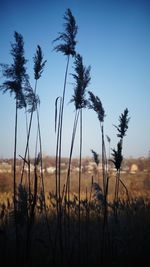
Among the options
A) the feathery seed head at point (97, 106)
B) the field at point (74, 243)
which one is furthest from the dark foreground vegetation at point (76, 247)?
the feathery seed head at point (97, 106)

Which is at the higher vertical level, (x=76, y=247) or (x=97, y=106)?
(x=97, y=106)

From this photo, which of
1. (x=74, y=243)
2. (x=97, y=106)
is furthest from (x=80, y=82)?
(x=74, y=243)

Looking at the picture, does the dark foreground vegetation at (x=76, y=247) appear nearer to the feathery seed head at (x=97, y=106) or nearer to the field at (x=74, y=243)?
the field at (x=74, y=243)

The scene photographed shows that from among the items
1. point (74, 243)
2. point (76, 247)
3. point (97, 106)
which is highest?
point (97, 106)

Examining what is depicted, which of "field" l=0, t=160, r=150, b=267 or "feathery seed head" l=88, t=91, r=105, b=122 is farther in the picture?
"feathery seed head" l=88, t=91, r=105, b=122

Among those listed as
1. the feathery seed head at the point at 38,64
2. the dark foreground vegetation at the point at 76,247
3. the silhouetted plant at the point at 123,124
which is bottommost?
the dark foreground vegetation at the point at 76,247

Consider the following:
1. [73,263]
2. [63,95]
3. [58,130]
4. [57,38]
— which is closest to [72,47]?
[57,38]

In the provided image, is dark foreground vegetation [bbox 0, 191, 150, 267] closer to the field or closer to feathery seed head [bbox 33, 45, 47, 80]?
the field

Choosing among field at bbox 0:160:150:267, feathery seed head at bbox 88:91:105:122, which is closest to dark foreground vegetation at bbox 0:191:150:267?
field at bbox 0:160:150:267

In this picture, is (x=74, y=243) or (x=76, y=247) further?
(x=76, y=247)

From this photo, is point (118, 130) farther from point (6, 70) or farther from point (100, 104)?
point (6, 70)

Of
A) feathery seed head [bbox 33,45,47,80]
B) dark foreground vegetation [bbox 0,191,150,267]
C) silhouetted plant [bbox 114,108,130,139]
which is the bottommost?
dark foreground vegetation [bbox 0,191,150,267]

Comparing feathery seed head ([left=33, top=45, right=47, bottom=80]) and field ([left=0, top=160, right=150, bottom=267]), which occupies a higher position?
feathery seed head ([left=33, top=45, right=47, bottom=80])

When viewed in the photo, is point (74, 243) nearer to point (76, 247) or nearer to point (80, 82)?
point (76, 247)
